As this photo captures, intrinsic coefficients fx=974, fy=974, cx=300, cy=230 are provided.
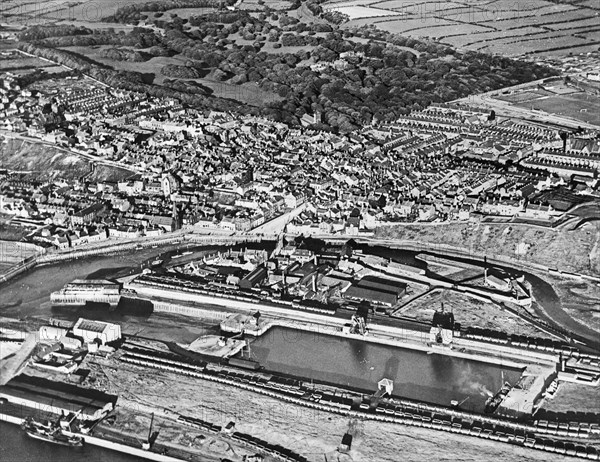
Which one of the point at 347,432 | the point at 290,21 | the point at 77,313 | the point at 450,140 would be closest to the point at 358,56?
the point at 290,21

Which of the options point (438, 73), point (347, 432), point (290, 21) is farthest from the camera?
point (290, 21)

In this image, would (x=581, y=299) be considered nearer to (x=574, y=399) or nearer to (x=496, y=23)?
(x=574, y=399)

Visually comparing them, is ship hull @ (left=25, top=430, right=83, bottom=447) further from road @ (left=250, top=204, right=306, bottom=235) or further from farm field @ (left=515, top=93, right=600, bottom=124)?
farm field @ (left=515, top=93, right=600, bottom=124)

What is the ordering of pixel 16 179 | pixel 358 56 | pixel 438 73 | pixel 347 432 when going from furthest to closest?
pixel 358 56 < pixel 438 73 < pixel 16 179 < pixel 347 432

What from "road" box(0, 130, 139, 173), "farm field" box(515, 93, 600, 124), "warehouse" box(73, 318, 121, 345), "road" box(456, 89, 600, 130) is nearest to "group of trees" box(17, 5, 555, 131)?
"road" box(456, 89, 600, 130)

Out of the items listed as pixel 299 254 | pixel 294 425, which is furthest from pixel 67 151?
pixel 294 425

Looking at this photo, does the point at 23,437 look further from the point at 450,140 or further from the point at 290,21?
the point at 290,21

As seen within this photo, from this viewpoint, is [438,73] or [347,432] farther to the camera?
[438,73]
